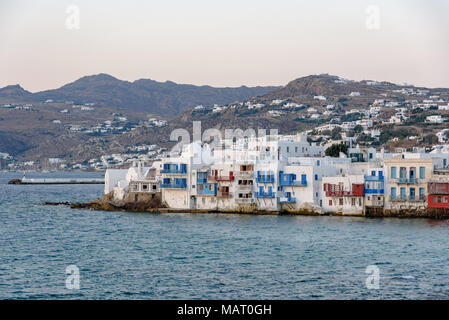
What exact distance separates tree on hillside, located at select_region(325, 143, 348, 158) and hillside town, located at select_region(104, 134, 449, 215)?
5877mm

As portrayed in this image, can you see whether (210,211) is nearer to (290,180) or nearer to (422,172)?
(290,180)

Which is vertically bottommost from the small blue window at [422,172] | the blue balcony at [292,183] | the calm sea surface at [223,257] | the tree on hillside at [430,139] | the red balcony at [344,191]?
the calm sea surface at [223,257]

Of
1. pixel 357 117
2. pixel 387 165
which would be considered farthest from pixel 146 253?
pixel 357 117

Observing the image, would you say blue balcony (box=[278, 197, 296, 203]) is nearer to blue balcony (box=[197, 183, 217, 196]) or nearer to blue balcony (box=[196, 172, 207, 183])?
blue balcony (box=[197, 183, 217, 196])

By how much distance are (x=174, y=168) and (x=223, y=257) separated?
23743 mm

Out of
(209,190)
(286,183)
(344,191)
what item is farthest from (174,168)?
(344,191)

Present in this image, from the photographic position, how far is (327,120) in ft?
583

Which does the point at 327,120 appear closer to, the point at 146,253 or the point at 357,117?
the point at 357,117

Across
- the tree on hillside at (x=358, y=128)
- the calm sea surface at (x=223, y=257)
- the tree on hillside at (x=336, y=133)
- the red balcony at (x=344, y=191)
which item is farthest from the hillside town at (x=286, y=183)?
the tree on hillside at (x=358, y=128)

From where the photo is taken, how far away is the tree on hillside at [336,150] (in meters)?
72.3

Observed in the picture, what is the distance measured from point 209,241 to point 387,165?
17.4 metres

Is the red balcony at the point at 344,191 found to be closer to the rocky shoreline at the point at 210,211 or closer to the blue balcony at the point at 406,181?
the rocky shoreline at the point at 210,211

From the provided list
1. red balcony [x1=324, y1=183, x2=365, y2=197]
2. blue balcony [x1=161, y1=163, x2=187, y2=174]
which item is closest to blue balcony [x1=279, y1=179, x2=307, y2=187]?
red balcony [x1=324, y1=183, x2=365, y2=197]

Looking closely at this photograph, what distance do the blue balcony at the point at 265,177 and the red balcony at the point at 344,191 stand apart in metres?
4.38
